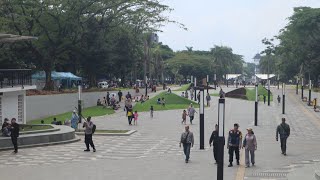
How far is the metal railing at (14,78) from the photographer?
32.2 m

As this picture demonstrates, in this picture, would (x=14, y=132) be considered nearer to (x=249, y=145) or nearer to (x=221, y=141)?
(x=249, y=145)

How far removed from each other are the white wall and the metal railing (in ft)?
2.29

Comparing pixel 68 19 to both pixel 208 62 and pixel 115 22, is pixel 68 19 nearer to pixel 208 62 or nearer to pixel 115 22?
pixel 115 22

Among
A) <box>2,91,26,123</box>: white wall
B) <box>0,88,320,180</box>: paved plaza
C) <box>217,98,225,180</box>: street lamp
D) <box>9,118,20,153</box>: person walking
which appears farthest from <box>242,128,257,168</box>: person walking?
<box>2,91,26,123</box>: white wall

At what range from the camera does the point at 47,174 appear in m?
18.1

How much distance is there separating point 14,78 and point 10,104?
66.6 inches

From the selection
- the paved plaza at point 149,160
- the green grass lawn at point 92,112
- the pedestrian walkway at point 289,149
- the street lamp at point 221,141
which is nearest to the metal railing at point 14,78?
the green grass lawn at point 92,112

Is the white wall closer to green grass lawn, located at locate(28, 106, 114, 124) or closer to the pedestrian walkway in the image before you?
green grass lawn, located at locate(28, 106, 114, 124)

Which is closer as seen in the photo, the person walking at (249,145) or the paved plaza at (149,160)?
the paved plaza at (149,160)

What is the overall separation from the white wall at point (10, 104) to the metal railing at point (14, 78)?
697 millimetres

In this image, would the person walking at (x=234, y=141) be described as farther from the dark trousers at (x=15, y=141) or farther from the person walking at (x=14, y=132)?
the dark trousers at (x=15, y=141)

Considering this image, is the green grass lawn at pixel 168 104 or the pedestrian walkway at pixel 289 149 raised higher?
the green grass lawn at pixel 168 104

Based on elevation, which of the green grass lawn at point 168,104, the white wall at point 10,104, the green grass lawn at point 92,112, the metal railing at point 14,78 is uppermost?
the metal railing at point 14,78

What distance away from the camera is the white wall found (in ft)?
108
